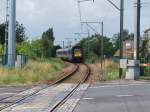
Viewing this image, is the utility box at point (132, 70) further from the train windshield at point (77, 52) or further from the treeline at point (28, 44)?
the train windshield at point (77, 52)

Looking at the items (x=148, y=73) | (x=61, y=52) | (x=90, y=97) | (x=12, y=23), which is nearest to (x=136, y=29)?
(x=148, y=73)

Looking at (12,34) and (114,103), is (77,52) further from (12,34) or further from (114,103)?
(114,103)

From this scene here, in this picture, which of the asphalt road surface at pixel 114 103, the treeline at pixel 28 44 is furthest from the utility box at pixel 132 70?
the treeline at pixel 28 44

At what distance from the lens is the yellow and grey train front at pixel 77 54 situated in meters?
93.9

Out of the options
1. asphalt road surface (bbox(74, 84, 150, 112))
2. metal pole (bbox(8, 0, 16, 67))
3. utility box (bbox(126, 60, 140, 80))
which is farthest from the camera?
metal pole (bbox(8, 0, 16, 67))

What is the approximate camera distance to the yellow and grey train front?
93869mm

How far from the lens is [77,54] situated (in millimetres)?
95750

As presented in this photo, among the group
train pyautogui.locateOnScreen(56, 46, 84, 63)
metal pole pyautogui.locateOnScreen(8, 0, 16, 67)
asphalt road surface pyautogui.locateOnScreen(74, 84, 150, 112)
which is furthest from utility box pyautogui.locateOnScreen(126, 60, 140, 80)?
train pyautogui.locateOnScreen(56, 46, 84, 63)

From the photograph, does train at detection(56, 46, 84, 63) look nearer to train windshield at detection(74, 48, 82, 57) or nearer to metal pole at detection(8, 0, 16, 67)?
train windshield at detection(74, 48, 82, 57)

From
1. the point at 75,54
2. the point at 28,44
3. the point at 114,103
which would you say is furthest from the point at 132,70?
the point at 75,54

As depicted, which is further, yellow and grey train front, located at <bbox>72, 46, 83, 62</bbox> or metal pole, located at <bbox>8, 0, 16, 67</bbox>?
yellow and grey train front, located at <bbox>72, 46, 83, 62</bbox>

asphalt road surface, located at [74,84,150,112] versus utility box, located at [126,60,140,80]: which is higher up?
utility box, located at [126,60,140,80]

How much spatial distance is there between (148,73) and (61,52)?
68727mm

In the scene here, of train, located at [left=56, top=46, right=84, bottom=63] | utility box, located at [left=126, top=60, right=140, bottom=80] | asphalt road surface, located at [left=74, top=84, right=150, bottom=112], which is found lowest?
asphalt road surface, located at [left=74, top=84, right=150, bottom=112]
